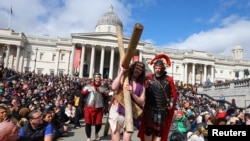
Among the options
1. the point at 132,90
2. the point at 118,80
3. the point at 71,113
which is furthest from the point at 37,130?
the point at 71,113

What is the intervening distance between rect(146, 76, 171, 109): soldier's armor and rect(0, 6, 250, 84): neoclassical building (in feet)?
175

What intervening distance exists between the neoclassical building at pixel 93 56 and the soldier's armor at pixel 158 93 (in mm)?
53376

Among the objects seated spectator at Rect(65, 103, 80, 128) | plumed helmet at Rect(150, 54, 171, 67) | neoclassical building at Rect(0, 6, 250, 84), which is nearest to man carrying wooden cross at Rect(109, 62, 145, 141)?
plumed helmet at Rect(150, 54, 171, 67)

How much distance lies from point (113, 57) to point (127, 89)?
57354 millimetres

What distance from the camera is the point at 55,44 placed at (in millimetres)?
67500

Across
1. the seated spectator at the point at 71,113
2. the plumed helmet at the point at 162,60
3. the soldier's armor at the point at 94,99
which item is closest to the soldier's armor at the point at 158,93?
the plumed helmet at the point at 162,60

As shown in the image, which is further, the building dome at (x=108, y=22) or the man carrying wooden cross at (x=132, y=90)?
→ the building dome at (x=108, y=22)

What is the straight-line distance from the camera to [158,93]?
4.95 meters

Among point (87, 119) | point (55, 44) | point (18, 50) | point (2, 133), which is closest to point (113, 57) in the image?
point (55, 44)

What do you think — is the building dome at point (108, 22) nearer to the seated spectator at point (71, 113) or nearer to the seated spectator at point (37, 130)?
the seated spectator at point (71, 113)

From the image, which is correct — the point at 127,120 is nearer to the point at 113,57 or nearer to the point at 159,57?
the point at 159,57

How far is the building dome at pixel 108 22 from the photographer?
70312mm

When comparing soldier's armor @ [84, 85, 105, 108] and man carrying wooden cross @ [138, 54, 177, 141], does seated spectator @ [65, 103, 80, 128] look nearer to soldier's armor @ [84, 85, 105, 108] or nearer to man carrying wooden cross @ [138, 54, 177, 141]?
soldier's armor @ [84, 85, 105, 108]

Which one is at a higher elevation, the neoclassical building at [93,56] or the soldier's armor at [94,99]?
the neoclassical building at [93,56]
